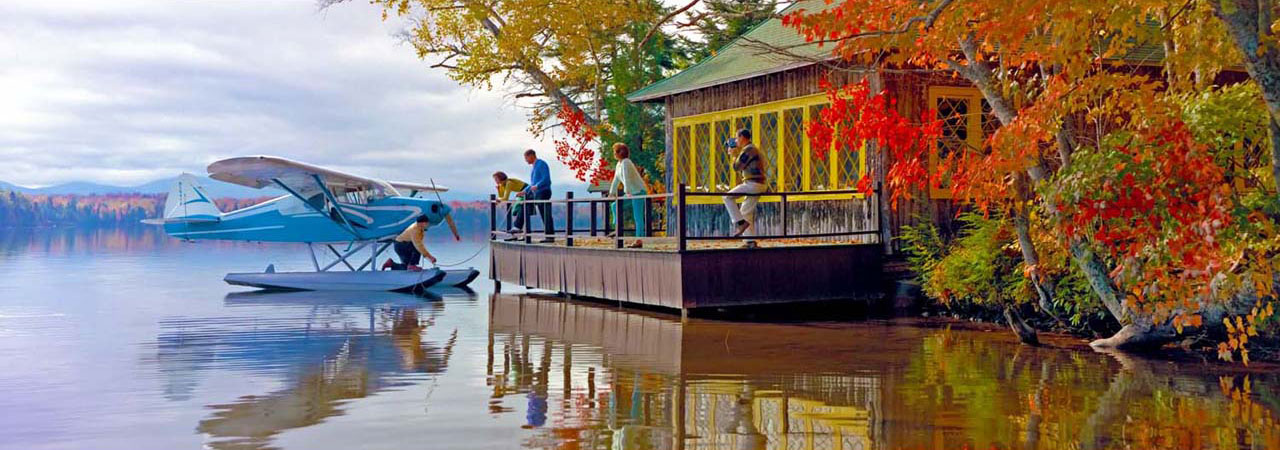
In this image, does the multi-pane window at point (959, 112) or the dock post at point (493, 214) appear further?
the dock post at point (493, 214)

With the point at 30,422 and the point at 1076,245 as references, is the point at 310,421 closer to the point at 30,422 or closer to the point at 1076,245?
the point at 30,422

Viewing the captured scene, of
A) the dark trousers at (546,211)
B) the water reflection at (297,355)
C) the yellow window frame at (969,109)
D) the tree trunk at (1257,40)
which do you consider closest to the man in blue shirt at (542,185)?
→ the dark trousers at (546,211)

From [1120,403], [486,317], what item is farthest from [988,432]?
[486,317]

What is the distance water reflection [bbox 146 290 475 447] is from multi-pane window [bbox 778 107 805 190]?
200 inches

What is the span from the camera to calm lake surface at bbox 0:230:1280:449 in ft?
24.6

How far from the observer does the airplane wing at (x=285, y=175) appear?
20469 millimetres

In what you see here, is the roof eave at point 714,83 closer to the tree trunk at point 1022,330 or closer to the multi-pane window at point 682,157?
the multi-pane window at point 682,157

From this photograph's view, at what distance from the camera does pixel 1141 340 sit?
38.0 feet

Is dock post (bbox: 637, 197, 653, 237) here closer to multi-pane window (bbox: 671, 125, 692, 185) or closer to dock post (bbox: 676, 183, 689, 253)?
dock post (bbox: 676, 183, 689, 253)

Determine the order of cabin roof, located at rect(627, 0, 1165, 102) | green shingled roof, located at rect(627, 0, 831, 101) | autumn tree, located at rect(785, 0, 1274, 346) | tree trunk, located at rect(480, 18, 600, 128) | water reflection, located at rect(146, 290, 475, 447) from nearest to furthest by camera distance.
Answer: water reflection, located at rect(146, 290, 475, 447) → autumn tree, located at rect(785, 0, 1274, 346) → cabin roof, located at rect(627, 0, 1165, 102) → green shingled roof, located at rect(627, 0, 831, 101) → tree trunk, located at rect(480, 18, 600, 128)

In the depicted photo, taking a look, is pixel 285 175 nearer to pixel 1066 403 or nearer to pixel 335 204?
pixel 335 204

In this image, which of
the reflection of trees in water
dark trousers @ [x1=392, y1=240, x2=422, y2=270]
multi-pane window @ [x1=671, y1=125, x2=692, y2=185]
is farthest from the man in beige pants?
dark trousers @ [x1=392, y1=240, x2=422, y2=270]

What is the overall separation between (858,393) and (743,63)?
10.3m

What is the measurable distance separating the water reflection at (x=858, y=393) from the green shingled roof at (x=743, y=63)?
4.72 metres
